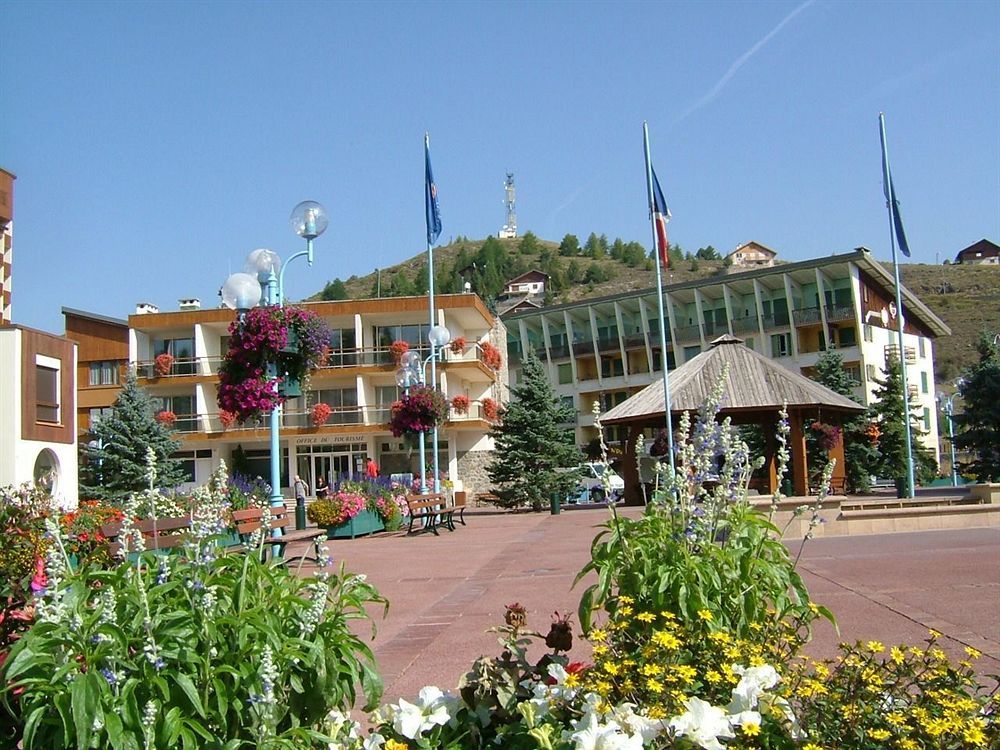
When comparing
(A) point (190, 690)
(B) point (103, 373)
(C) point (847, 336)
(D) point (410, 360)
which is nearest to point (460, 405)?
(D) point (410, 360)

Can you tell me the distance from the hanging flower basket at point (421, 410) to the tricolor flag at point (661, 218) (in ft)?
24.4

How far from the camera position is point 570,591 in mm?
8953

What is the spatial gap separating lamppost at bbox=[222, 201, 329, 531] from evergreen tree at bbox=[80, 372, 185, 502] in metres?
26.6

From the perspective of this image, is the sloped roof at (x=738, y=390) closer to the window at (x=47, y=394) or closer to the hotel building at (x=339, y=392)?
the hotel building at (x=339, y=392)

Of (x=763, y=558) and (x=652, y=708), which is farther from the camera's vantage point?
(x=763, y=558)

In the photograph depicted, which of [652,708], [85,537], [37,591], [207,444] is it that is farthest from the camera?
[207,444]

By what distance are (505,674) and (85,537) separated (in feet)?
23.8

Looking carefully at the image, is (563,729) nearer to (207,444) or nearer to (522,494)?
(522,494)

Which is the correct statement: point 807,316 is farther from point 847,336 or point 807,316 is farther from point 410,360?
point 410,360

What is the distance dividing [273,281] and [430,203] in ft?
61.2

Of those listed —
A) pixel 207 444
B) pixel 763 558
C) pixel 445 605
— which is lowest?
pixel 445 605

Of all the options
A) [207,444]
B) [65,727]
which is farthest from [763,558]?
[207,444]

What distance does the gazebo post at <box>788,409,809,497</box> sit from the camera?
1160 inches

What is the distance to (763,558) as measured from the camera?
14.3 feet
